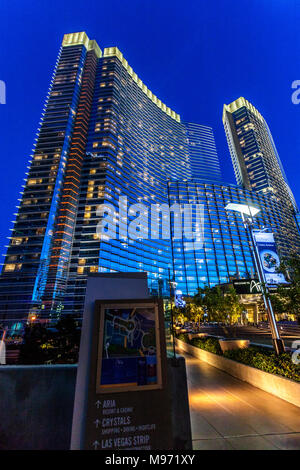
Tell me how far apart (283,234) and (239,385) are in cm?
13816

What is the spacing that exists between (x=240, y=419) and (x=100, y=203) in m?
86.5

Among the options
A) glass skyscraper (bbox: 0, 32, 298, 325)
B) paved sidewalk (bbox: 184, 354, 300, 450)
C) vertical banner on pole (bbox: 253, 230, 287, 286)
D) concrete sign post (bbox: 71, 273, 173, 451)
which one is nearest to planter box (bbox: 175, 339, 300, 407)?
paved sidewalk (bbox: 184, 354, 300, 450)

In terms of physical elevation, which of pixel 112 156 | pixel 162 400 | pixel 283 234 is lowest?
pixel 162 400

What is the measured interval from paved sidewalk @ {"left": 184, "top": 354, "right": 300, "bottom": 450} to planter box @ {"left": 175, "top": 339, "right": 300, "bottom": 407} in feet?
0.66

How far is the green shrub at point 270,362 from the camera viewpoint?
21.5 ft

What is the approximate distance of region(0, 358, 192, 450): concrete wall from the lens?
10.4 feet

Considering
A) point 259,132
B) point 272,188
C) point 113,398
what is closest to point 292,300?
point 113,398

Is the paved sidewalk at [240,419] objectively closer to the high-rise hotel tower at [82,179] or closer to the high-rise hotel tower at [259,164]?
the high-rise hotel tower at [82,179]

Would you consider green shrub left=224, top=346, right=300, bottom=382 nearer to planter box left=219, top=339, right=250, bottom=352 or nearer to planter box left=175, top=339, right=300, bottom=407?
planter box left=175, top=339, right=300, bottom=407

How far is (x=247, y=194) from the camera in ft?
373

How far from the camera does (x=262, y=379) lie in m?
7.37

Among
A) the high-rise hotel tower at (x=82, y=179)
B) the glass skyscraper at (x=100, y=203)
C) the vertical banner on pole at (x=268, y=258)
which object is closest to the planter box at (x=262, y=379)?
the vertical banner on pole at (x=268, y=258)

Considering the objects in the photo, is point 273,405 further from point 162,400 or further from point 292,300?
point 162,400

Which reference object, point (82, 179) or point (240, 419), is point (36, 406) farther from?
point (82, 179)
